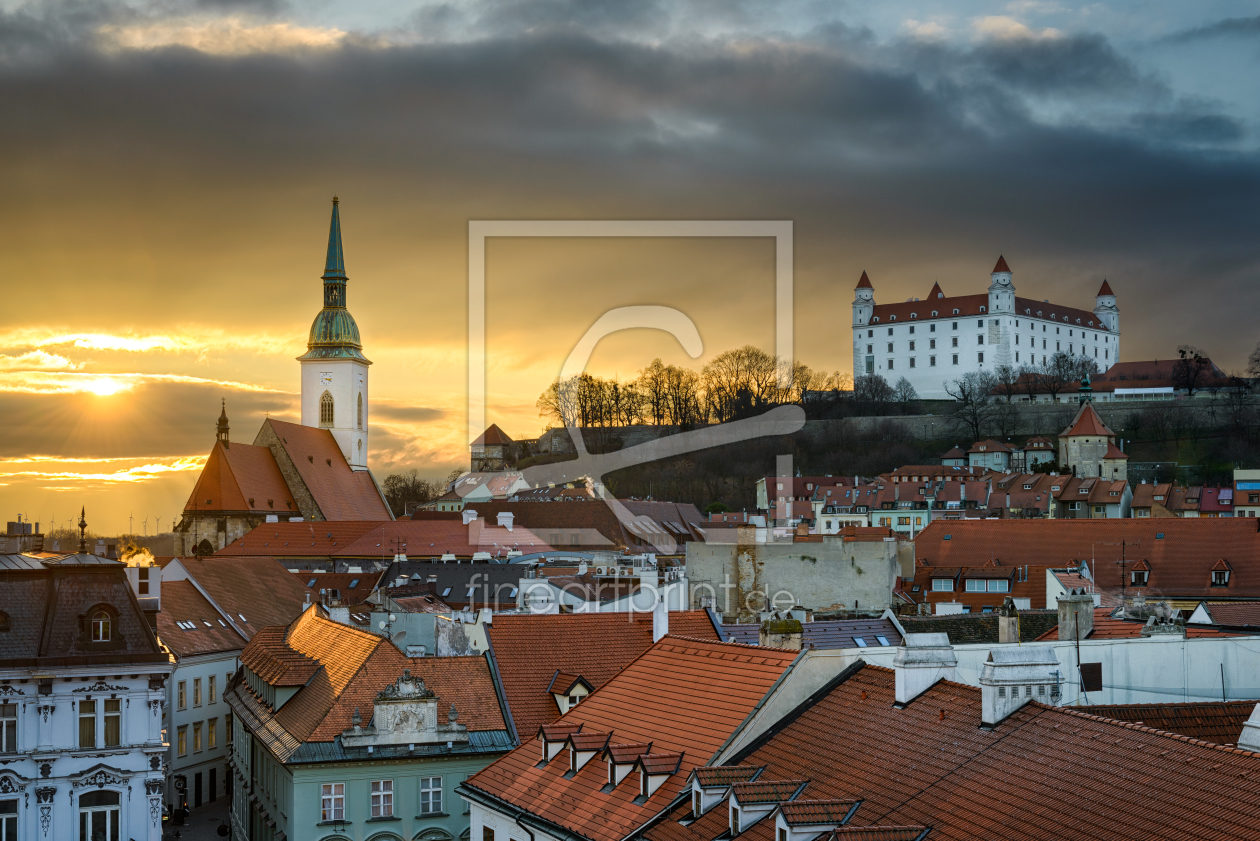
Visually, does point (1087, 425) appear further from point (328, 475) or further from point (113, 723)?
point (113, 723)

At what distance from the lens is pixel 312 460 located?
9844 cm

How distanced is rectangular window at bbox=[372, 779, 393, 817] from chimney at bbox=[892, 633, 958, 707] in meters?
12.8

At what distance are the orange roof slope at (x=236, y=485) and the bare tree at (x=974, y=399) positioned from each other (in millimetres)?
75595

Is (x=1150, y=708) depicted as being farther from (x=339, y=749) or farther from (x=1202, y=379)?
(x=1202, y=379)

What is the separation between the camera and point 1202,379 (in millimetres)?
141875

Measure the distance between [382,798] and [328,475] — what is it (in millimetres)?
74950

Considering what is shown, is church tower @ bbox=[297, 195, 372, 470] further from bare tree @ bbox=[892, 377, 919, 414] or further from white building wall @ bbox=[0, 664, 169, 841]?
white building wall @ bbox=[0, 664, 169, 841]

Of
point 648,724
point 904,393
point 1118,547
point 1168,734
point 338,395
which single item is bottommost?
point 648,724

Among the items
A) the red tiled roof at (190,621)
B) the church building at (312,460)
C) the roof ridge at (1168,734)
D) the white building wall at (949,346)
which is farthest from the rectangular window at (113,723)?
the white building wall at (949,346)

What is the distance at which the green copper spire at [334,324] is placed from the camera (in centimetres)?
10931

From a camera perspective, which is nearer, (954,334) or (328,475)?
(328,475)

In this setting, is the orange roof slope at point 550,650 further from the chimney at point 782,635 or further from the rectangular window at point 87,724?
the rectangular window at point 87,724

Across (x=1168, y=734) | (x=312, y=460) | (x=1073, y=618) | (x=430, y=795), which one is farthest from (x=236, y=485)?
(x=1168, y=734)

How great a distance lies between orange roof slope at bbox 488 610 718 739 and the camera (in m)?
27.3
